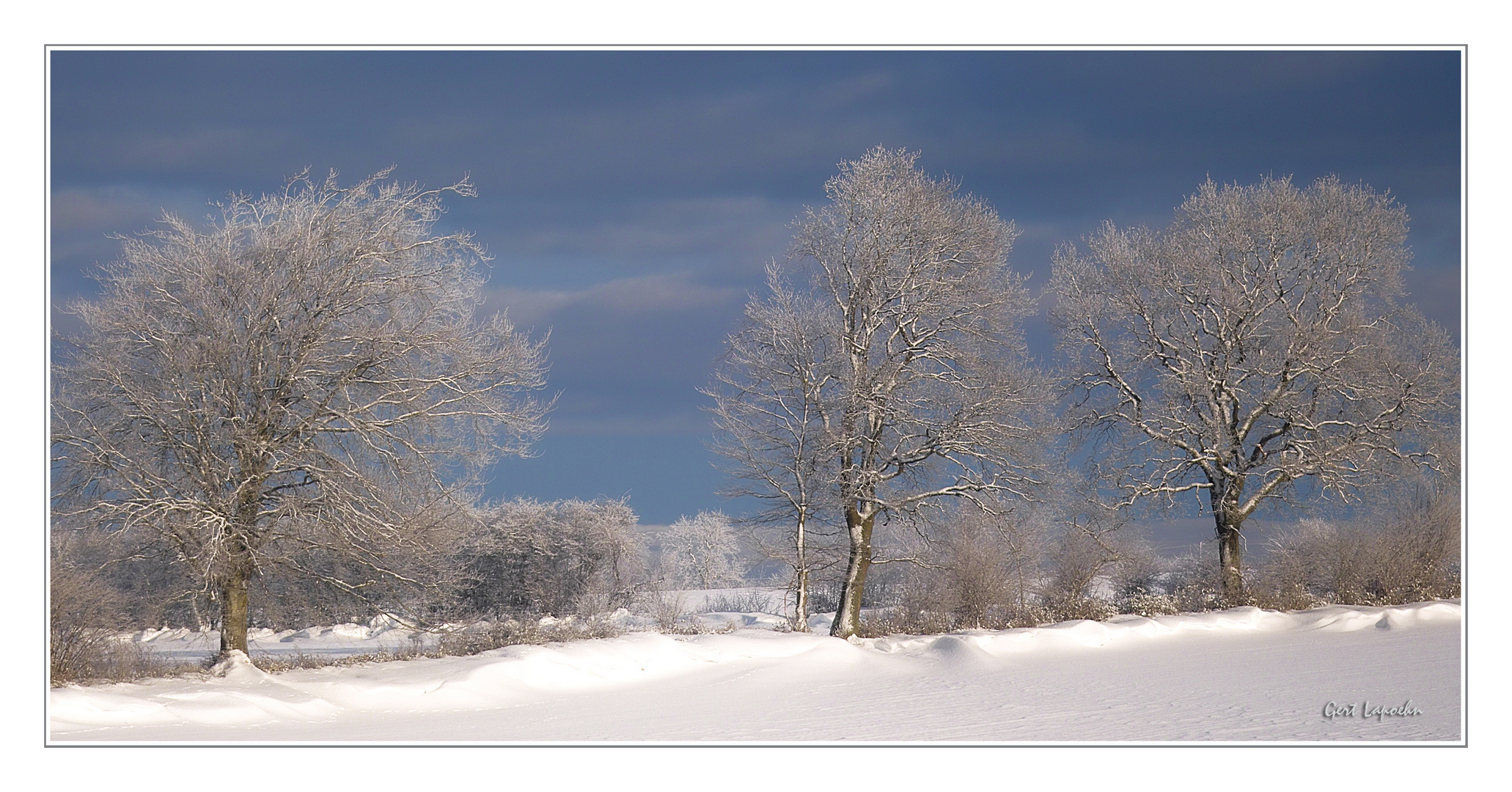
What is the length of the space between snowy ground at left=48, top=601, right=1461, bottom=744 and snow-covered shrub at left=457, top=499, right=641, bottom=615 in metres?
12.8

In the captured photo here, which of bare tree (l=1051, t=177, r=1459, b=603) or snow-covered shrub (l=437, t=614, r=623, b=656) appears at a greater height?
bare tree (l=1051, t=177, r=1459, b=603)

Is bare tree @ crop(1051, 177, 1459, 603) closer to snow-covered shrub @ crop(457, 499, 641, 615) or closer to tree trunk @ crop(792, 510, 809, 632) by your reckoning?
tree trunk @ crop(792, 510, 809, 632)

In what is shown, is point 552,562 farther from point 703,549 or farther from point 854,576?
point 703,549

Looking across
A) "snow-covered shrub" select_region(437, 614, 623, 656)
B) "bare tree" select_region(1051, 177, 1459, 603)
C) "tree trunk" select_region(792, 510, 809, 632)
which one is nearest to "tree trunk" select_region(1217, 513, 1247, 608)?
"bare tree" select_region(1051, 177, 1459, 603)

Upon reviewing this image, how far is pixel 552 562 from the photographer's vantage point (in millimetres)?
29203

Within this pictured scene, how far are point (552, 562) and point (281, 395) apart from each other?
17.3 m

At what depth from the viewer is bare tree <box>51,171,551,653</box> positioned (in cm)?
1214

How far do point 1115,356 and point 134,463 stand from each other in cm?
1735

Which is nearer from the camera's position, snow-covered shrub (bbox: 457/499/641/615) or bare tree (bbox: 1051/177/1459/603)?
bare tree (bbox: 1051/177/1459/603)

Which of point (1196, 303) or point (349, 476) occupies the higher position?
point (1196, 303)

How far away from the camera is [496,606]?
28078 millimetres

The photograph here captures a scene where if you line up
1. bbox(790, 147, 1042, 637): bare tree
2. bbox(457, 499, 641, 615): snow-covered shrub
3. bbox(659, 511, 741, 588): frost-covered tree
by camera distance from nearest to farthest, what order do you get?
bbox(790, 147, 1042, 637): bare tree, bbox(457, 499, 641, 615): snow-covered shrub, bbox(659, 511, 741, 588): frost-covered tree
